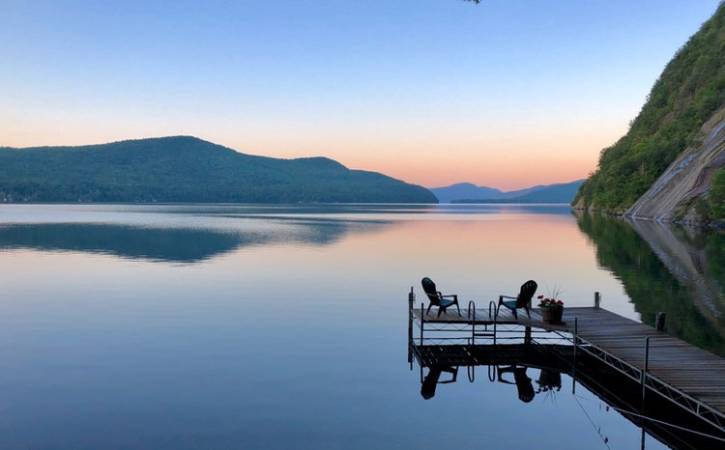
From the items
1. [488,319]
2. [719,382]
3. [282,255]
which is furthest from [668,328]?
[282,255]

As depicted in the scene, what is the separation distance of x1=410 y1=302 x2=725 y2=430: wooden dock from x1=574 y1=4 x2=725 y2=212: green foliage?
92.2 meters

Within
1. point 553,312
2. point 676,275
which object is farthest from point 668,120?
point 553,312

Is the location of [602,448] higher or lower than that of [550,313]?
lower

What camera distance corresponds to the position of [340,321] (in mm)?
30703

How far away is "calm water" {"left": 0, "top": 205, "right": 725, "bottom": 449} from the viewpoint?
16.4 meters

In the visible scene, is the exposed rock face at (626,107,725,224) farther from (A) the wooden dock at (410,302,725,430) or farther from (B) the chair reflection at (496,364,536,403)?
(B) the chair reflection at (496,364,536,403)

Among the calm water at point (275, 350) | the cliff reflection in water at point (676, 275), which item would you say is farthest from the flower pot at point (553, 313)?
→ the cliff reflection in water at point (676, 275)

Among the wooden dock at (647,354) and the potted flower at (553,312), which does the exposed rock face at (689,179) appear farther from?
the potted flower at (553,312)

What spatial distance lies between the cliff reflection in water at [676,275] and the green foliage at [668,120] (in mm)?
39722

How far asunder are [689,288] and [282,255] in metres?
Answer: 37.2

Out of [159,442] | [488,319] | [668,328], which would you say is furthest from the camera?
[668,328]

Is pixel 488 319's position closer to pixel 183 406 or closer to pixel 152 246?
pixel 183 406

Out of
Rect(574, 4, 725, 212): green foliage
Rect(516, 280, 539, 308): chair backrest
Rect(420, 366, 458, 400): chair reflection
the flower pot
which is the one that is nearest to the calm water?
Rect(420, 366, 458, 400): chair reflection

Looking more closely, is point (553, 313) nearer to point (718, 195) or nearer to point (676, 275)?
point (676, 275)
